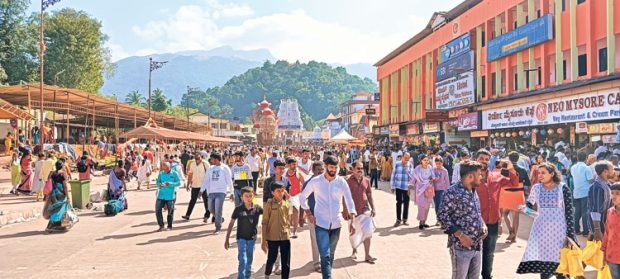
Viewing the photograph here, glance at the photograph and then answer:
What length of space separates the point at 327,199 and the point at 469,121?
2398 centimetres

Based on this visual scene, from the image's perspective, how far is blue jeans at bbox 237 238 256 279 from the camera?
6566 mm

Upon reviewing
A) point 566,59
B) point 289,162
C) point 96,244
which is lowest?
point 96,244

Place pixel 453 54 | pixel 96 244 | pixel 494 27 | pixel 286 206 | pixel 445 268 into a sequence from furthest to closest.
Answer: pixel 453 54, pixel 494 27, pixel 96 244, pixel 445 268, pixel 286 206

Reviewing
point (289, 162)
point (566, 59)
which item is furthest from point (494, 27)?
point (289, 162)

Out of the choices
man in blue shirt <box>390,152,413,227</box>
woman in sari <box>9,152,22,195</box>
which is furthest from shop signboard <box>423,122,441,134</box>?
woman in sari <box>9,152,22,195</box>

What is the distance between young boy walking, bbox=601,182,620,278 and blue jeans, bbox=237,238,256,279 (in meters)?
3.90

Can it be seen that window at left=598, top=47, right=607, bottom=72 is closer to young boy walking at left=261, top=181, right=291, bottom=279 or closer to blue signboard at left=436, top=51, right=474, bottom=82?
blue signboard at left=436, top=51, right=474, bottom=82

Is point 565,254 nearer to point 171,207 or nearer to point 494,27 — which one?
point 171,207

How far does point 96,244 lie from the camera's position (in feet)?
32.0

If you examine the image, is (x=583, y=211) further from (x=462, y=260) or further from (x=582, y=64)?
(x=582, y=64)

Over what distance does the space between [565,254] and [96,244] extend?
25.4ft

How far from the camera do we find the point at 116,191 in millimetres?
14406

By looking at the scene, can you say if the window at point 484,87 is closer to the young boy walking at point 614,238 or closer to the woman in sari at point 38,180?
the woman in sari at point 38,180

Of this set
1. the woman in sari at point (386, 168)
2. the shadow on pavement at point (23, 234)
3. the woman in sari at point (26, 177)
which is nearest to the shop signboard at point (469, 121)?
the woman in sari at point (386, 168)
